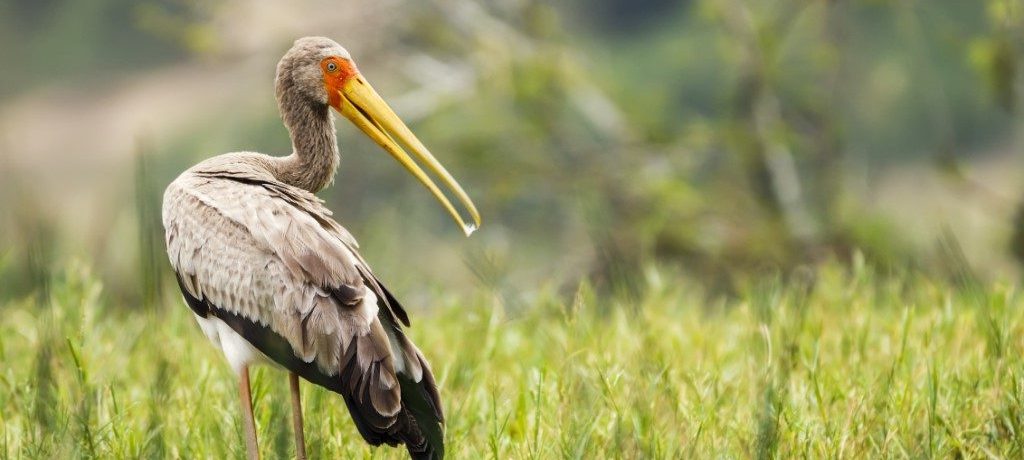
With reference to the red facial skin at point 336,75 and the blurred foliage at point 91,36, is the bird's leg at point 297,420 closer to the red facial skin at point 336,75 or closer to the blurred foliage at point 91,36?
the red facial skin at point 336,75

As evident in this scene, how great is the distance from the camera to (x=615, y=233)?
10789mm

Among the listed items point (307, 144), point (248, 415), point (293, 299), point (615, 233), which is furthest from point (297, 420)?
point (615, 233)

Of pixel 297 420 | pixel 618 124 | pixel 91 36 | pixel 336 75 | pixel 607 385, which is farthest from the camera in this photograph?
pixel 91 36

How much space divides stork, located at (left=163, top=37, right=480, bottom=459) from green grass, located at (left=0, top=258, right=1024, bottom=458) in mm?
150

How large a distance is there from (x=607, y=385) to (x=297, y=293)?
Answer: 92 centimetres

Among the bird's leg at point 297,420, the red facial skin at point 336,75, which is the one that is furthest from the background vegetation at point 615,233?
the red facial skin at point 336,75

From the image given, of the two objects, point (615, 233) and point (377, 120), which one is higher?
point (377, 120)

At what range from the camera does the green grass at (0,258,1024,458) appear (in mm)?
3330

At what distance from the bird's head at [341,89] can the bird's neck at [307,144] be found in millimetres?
36

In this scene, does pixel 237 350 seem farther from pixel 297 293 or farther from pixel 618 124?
pixel 618 124

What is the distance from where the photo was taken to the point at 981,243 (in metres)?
10.4

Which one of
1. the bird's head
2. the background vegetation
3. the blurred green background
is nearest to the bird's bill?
the bird's head

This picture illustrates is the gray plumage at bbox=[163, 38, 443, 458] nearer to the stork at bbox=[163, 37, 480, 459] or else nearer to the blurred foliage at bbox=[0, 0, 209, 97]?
the stork at bbox=[163, 37, 480, 459]

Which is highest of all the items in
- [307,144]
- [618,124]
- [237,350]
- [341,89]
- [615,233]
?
[341,89]
